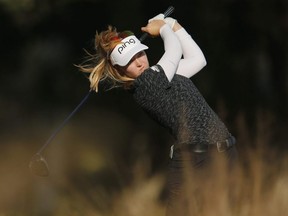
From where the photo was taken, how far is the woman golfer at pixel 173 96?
5.69 m

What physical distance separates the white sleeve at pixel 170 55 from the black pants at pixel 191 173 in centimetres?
42

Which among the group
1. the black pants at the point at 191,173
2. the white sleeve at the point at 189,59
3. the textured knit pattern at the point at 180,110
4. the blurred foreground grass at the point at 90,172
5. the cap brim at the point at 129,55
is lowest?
the blurred foreground grass at the point at 90,172

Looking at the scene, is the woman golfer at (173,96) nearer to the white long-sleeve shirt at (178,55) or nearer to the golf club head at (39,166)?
the white long-sleeve shirt at (178,55)

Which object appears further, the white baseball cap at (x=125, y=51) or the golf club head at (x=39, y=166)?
the golf club head at (x=39, y=166)

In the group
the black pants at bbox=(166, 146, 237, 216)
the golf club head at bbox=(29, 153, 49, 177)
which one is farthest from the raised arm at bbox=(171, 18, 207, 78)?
the golf club head at bbox=(29, 153, 49, 177)

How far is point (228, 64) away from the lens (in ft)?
47.1

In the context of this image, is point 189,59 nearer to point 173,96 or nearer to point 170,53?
point 170,53

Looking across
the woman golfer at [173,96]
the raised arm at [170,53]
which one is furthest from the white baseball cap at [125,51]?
the raised arm at [170,53]

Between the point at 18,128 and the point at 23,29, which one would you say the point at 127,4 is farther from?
the point at 18,128

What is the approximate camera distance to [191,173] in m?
5.70

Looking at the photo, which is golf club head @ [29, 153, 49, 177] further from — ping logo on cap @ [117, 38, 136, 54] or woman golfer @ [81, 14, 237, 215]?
ping logo on cap @ [117, 38, 136, 54]

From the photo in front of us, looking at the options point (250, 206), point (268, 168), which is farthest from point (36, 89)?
point (250, 206)

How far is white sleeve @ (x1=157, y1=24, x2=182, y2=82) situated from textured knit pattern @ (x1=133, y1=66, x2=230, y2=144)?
0.13 ft

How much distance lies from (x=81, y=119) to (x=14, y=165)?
4.04 feet
